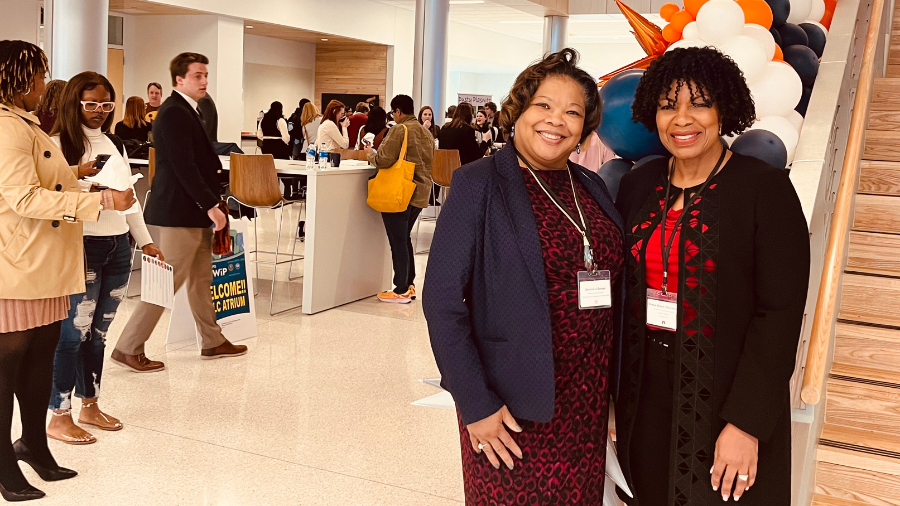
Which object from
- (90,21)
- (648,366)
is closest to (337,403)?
(648,366)

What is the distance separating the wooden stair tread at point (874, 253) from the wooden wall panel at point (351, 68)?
15788mm

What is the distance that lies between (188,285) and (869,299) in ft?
11.9

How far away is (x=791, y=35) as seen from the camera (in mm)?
3787

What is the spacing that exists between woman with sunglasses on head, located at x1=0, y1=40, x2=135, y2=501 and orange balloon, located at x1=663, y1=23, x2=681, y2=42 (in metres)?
2.33

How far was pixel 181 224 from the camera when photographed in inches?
186

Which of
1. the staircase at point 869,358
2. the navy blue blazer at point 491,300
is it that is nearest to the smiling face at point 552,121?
the navy blue blazer at point 491,300

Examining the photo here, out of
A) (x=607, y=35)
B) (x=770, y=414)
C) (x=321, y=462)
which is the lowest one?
(x=321, y=462)

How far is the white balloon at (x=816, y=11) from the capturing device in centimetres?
402

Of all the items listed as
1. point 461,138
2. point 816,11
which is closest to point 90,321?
point 816,11

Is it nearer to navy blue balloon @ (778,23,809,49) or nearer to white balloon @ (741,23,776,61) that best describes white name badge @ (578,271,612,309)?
white balloon @ (741,23,776,61)

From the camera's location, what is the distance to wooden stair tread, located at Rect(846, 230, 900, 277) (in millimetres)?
3740

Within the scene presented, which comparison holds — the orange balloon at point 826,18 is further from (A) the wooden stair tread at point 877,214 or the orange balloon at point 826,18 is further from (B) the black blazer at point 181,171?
(B) the black blazer at point 181,171

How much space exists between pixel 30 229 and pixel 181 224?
→ 69.1 inches

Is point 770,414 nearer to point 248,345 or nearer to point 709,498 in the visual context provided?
point 709,498
